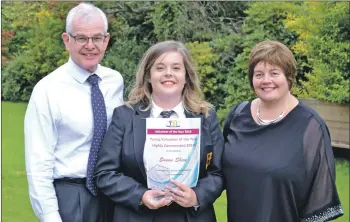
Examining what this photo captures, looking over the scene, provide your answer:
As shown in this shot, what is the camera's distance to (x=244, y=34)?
367 inches

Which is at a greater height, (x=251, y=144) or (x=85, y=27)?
(x=85, y=27)

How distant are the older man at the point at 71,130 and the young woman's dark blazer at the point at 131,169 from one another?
10 cm

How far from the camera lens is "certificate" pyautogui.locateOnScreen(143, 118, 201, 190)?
2.62 m

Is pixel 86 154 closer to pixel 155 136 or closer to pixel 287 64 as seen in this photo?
pixel 155 136

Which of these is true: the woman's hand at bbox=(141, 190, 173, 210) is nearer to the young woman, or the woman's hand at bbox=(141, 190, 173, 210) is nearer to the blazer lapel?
the young woman

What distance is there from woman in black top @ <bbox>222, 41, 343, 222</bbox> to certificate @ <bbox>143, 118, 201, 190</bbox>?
34 cm

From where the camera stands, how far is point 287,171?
9.04 feet

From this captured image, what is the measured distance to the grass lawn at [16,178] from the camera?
624 cm

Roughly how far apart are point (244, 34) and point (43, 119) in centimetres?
697

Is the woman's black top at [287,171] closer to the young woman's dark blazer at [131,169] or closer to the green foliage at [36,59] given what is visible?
the young woman's dark blazer at [131,169]

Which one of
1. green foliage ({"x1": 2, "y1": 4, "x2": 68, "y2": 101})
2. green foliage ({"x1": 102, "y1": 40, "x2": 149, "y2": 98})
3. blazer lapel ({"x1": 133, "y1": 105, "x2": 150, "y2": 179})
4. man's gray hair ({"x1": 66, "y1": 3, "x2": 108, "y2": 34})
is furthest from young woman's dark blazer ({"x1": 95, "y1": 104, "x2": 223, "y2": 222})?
green foliage ({"x1": 2, "y1": 4, "x2": 68, "y2": 101})

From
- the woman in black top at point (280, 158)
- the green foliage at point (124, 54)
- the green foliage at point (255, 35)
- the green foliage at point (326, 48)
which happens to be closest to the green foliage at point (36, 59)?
the green foliage at point (124, 54)

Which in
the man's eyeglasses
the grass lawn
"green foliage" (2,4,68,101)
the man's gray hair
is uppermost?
the man's gray hair

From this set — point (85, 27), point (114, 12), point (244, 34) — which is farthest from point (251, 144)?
point (114, 12)
